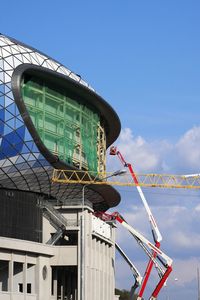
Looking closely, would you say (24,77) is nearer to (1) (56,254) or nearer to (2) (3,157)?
(2) (3,157)

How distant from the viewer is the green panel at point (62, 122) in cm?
9106

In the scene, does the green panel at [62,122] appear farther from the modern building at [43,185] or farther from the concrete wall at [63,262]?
the concrete wall at [63,262]

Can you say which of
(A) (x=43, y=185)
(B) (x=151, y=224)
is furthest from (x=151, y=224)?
(A) (x=43, y=185)

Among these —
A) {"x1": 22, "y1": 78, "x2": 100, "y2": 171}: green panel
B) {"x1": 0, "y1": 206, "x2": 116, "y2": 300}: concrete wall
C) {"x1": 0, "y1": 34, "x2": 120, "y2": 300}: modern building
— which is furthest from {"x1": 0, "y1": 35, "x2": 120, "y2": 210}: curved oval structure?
{"x1": 0, "y1": 206, "x2": 116, "y2": 300}: concrete wall

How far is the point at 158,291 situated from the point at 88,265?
26608 mm

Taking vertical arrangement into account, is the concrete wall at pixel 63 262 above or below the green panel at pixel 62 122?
below

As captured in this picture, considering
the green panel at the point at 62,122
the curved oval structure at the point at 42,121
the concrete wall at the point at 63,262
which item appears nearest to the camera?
the concrete wall at the point at 63,262

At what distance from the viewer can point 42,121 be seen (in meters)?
91.5

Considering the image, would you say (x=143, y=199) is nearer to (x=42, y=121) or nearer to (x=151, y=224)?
(x=151, y=224)

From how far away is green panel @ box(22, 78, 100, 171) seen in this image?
299 ft

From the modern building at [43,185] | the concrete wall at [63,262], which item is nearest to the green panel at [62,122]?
the modern building at [43,185]

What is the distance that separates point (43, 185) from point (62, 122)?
8434 millimetres

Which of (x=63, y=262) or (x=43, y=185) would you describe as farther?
(x=43, y=185)

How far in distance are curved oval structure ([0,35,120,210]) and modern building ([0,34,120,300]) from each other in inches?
4.6
